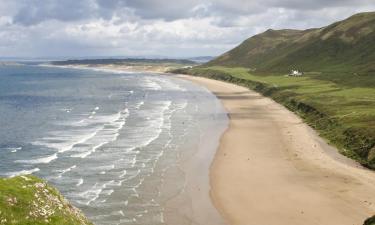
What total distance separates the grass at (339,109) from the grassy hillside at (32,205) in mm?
44549

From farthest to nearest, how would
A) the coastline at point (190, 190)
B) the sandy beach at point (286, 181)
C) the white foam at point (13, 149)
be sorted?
1. the white foam at point (13, 149)
2. the sandy beach at point (286, 181)
3. the coastline at point (190, 190)

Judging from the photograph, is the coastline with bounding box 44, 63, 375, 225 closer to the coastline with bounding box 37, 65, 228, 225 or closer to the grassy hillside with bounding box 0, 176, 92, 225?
the coastline with bounding box 37, 65, 228, 225

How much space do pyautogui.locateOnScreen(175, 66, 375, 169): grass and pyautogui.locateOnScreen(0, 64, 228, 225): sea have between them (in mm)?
18482

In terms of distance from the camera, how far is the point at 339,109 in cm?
10031

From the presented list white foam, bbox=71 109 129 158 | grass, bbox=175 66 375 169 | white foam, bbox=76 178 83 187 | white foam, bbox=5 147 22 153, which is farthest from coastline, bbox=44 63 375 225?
white foam, bbox=5 147 22 153

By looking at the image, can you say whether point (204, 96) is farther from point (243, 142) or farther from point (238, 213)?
point (238, 213)

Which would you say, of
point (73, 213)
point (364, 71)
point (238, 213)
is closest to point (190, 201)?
point (238, 213)

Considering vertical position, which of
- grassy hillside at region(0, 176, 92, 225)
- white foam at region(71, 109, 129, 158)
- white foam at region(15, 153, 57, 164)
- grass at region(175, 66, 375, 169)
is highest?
grassy hillside at region(0, 176, 92, 225)

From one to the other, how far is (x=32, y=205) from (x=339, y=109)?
274 feet

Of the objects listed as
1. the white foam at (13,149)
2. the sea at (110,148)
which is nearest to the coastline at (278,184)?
the sea at (110,148)

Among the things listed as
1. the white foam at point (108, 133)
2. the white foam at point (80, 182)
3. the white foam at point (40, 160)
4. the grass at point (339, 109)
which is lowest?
the white foam at point (108, 133)

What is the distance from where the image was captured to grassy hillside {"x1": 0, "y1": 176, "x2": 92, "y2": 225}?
24.7 meters

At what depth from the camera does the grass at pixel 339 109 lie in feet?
236

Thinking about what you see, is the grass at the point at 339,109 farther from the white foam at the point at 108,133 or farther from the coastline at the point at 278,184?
the white foam at the point at 108,133
